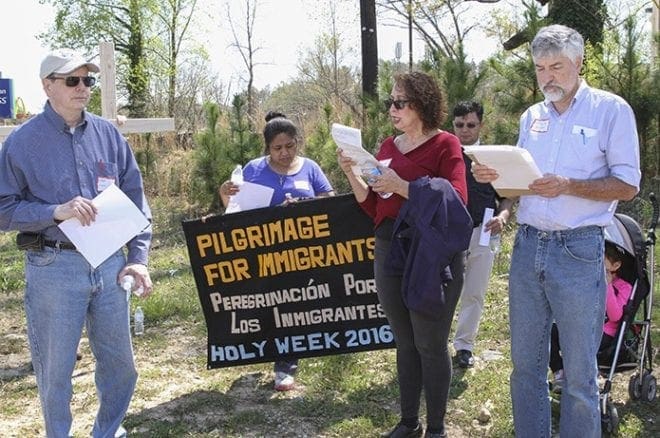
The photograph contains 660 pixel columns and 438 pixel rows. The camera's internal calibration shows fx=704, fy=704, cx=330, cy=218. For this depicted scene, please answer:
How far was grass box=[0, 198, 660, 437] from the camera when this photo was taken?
4.18 m

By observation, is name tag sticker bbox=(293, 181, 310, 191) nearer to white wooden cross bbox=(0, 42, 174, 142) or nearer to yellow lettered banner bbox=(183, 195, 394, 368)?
yellow lettered banner bbox=(183, 195, 394, 368)

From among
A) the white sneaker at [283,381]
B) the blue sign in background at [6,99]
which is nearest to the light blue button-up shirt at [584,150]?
the white sneaker at [283,381]

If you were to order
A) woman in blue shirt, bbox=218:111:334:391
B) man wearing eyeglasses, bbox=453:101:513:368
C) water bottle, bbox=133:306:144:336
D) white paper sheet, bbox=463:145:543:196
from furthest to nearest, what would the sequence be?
water bottle, bbox=133:306:144:336, man wearing eyeglasses, bbox=453:101:513:368, woman in blue shirt, bbox=218:111:334:391, white paper sheet, bbox=463:145:543:196

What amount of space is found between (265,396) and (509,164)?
2545mm

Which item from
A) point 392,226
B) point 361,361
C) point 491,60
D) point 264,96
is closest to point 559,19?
point 491,60

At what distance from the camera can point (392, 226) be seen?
143 inches

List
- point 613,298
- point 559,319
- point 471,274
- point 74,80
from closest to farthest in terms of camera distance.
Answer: point 559,319
point 74,80
point 613,298
point 471,274

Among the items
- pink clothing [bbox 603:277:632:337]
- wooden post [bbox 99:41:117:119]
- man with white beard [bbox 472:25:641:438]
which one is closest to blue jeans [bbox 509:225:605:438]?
man with white beard [bbox 472:25:641:438]

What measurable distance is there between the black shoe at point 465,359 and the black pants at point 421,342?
3.94 ft

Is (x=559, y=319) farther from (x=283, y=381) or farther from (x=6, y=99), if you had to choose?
(x=6, y=99)

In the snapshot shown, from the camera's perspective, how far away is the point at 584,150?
9.66 feet

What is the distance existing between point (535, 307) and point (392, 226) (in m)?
0.84

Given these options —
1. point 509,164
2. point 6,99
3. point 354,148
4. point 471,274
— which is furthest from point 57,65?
point 6,99

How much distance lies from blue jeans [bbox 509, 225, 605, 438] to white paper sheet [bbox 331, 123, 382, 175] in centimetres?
78
